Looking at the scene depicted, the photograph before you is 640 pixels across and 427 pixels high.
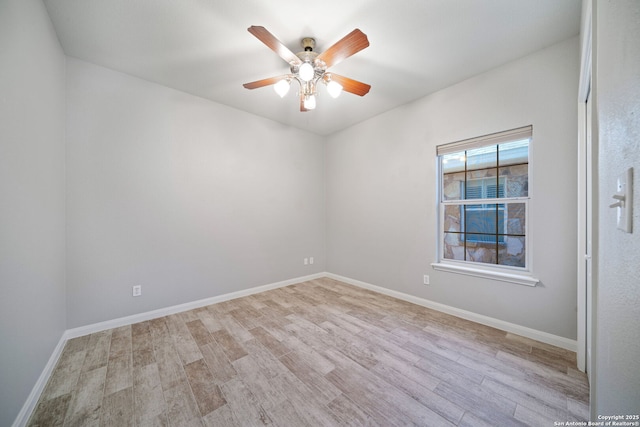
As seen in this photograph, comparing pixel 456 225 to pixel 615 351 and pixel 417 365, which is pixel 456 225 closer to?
pixel 417 365

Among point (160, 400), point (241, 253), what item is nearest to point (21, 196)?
point (160, 400)

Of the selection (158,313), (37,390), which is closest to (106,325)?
(158,313)

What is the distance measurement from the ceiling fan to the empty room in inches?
0.9

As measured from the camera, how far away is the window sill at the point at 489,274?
7.23ft

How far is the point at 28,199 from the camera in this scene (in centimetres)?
152

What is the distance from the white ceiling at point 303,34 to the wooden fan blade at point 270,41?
27 centimetres

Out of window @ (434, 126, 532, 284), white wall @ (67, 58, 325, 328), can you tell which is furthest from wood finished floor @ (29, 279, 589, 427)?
window @ (434, 126, 532, 284)

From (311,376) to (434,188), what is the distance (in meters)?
2.50

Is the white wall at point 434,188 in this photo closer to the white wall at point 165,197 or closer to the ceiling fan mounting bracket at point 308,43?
the white wall at point 165,197

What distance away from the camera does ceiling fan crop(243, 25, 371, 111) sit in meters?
1.61

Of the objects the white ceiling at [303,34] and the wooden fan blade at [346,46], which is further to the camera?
the white ceiling at [303,34]

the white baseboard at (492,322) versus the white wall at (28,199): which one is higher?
the white wall at (28,199)

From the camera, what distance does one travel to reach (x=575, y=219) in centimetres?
200

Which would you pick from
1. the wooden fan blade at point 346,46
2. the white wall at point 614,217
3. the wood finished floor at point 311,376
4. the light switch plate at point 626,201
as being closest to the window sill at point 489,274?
the wood finished floor at point 311,376
